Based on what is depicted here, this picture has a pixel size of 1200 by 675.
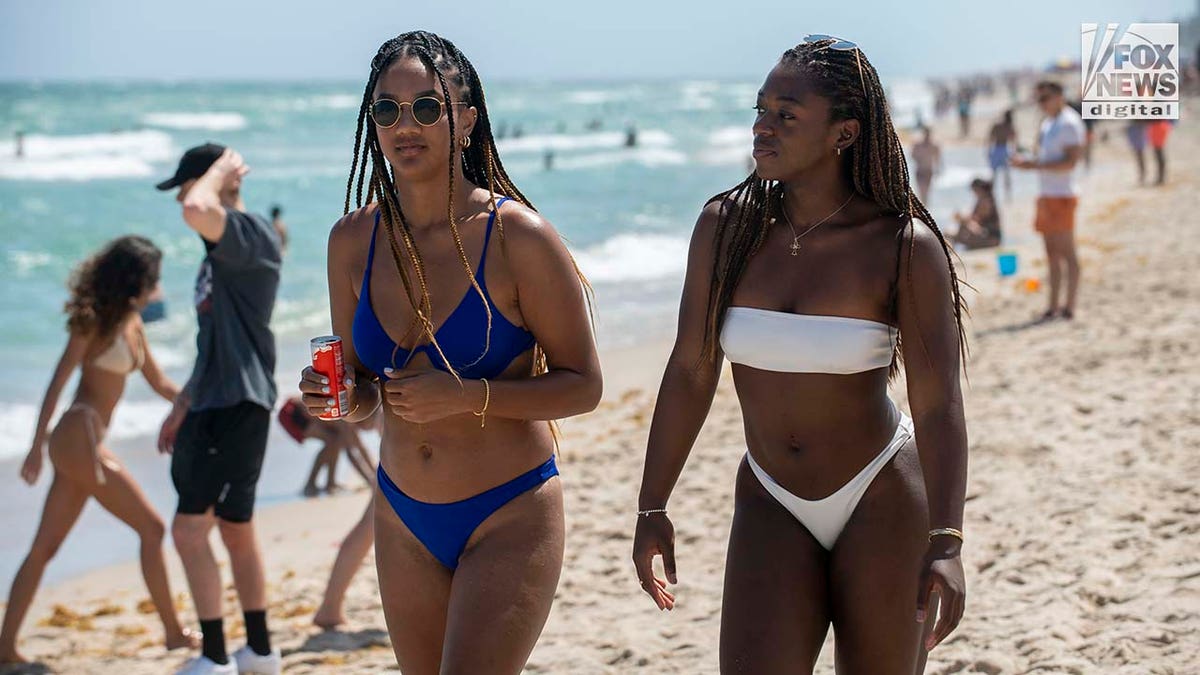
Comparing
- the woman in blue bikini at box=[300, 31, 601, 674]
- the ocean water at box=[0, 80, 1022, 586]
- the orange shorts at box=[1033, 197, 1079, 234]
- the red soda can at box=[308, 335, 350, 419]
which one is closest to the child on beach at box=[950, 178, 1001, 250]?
the ocean water at box=[0, 80, 1022, 586]

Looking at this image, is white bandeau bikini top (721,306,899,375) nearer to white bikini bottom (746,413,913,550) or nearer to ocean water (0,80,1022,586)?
white bikini bottom (746,413,913,550)

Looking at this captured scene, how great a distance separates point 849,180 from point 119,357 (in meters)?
3.55

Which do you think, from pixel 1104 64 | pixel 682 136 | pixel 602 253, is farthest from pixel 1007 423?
pixel 682 136

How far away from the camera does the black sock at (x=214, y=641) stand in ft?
15.3

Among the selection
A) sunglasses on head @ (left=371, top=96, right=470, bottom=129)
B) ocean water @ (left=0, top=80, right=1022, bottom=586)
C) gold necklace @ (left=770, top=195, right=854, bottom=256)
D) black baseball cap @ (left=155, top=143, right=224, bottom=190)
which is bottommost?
ocean water @ (left=0, top=80, right=1022, bottom=586)

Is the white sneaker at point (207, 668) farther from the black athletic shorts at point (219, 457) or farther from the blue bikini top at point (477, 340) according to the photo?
the blue bikini top at point (477, 340)

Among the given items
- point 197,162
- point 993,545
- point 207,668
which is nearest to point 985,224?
point 993,545

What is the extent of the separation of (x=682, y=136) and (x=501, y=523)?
54847 mm

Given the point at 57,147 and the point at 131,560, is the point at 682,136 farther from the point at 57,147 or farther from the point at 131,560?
the point at 131,560

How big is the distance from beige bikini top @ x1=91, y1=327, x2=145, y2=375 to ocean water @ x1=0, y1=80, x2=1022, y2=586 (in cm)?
219

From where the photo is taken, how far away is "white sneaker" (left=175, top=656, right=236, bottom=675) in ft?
15.1

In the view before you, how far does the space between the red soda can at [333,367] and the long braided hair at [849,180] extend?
829 millimetres

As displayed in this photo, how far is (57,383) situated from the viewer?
17.0ft

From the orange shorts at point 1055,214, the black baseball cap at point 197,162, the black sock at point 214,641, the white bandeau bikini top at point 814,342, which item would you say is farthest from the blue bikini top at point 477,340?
the orange shorts at point 1055,214
